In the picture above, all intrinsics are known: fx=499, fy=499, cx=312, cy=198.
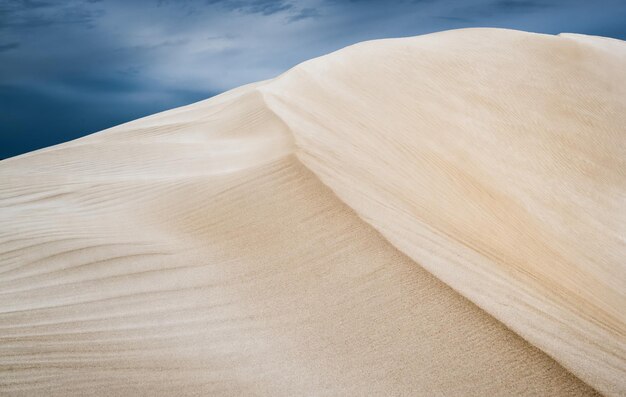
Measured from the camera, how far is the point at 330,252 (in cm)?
345

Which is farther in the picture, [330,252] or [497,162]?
[497,162]

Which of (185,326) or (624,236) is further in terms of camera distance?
(624,236)

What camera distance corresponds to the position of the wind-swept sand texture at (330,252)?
246 cm

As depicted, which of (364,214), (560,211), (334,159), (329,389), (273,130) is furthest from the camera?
(273,130)

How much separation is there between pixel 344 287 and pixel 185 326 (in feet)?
3.21

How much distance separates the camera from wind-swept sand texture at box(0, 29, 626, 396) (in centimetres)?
246

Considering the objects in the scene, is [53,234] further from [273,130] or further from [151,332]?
[273,130]

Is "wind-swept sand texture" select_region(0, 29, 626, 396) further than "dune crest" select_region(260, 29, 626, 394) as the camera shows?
No

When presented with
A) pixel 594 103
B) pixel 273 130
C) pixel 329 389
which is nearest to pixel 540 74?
pixel 594 103

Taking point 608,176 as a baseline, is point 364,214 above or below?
above

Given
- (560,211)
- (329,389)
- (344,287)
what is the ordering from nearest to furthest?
(329,389) < (344,287) < (560,211)

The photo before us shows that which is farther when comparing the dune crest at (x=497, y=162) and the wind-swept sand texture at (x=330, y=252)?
the dune crest at (x=497, y=162)

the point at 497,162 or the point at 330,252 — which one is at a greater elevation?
the point at 330,252

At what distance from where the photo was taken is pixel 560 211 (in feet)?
17.2
